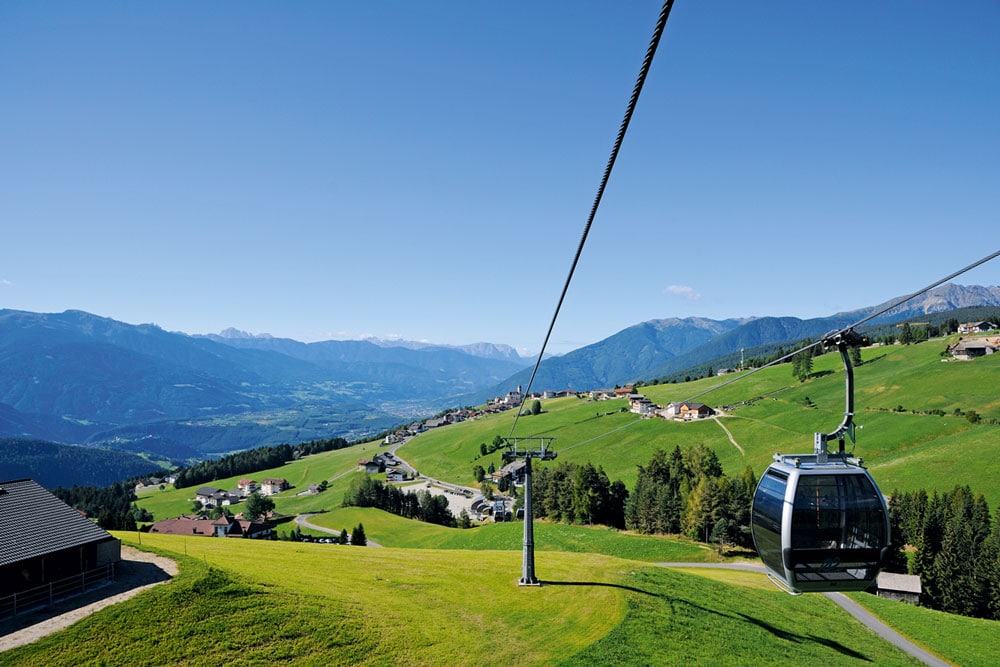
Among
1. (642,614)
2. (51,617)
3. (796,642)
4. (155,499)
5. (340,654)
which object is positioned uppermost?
(51,617)

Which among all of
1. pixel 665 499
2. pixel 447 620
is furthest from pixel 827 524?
pixel 665 499

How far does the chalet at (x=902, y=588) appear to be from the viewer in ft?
187

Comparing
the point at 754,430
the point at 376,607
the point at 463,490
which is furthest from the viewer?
the point at 463,490

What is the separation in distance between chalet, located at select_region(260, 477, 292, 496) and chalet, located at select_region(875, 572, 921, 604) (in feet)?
570

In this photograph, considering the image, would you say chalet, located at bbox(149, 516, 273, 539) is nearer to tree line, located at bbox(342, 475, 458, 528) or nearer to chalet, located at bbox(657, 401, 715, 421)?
tree line, located at bbox(342, 475, 458, 528)

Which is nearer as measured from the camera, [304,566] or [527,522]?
[527,522]

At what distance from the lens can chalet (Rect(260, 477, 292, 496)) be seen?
186000mm

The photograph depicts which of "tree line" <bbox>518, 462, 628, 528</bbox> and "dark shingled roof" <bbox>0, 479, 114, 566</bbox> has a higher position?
"dark shingled roof" <bbox>0, 479, 114, 566</bbox>

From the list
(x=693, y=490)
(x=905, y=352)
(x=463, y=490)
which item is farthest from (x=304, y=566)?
(x=905, y=352)

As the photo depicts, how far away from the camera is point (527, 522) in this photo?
33.9m

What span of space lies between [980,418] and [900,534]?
61877 millimetres

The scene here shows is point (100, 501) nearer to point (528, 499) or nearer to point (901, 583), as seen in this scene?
point (528, 499)

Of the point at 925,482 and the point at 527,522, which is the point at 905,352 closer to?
the point at 925,482

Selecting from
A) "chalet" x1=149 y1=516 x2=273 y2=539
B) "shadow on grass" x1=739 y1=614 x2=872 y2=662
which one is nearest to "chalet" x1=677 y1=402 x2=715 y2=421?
"chalet" x1=149 y1=516 x2=273 y2=539
